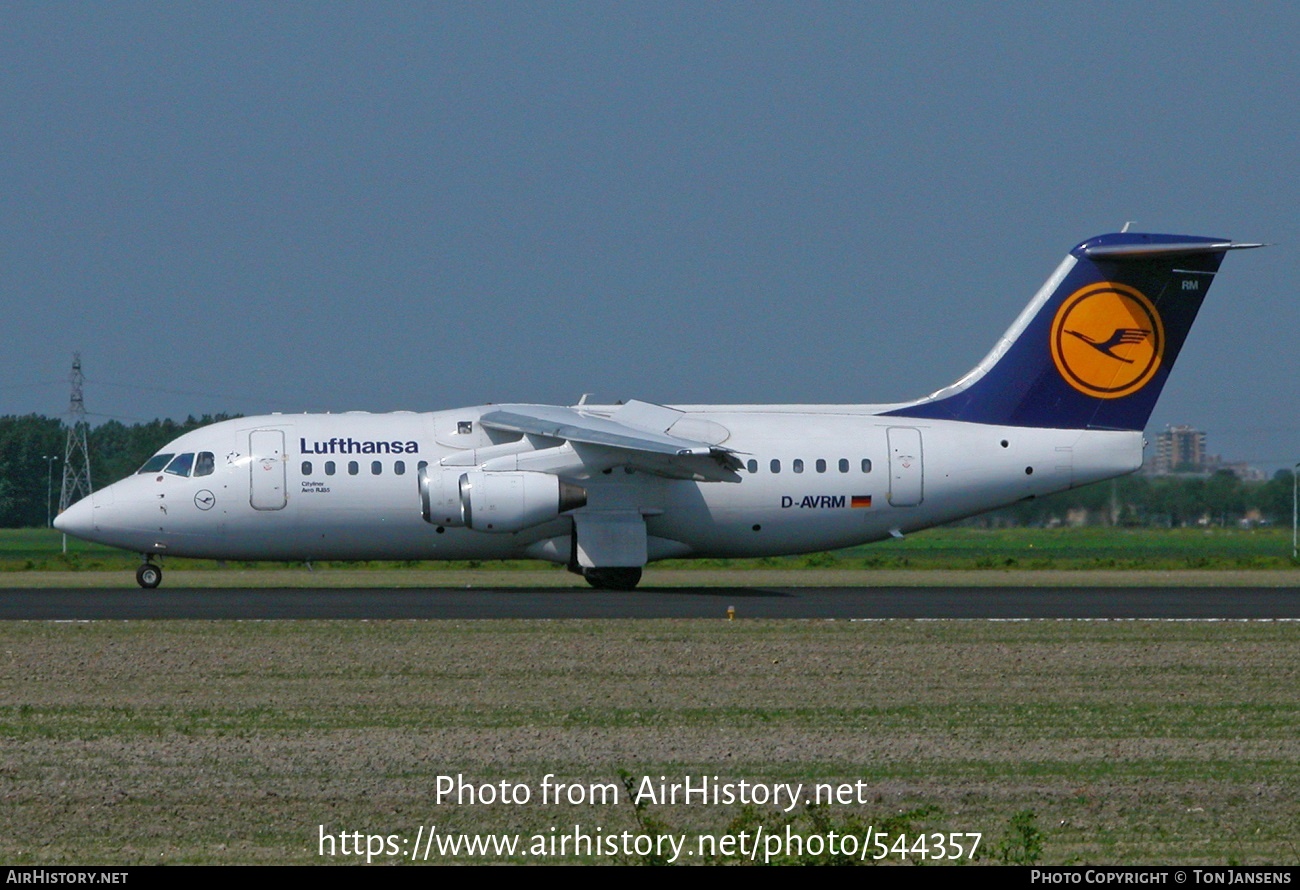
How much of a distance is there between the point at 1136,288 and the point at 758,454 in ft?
26.4

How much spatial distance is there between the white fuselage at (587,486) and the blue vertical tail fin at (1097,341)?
1.47 ft

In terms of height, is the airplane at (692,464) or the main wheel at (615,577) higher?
the airplane at (692,464)

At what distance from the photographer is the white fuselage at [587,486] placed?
3011 centimetres

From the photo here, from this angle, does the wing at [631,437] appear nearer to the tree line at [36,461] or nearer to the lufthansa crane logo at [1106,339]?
the lufthansa crane logo at [1106,339]

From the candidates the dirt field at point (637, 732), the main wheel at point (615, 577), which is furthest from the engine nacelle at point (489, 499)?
the dirt field at point (637, 732)

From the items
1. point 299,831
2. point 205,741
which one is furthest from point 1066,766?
point 205,741

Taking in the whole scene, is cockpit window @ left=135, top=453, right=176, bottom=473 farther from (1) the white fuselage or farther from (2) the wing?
(2) the wing

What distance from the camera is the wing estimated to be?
28.8 metres

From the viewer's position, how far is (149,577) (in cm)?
3059

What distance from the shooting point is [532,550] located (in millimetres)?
30625

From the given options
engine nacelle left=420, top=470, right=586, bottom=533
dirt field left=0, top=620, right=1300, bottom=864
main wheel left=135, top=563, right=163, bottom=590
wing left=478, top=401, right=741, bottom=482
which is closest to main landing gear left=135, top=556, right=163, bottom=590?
main wheel left=135, top=563, right=163, bottom=590

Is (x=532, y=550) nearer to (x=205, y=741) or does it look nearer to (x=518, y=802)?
(x=205, y=741)

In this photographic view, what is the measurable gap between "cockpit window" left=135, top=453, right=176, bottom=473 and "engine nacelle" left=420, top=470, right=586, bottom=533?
559 cm

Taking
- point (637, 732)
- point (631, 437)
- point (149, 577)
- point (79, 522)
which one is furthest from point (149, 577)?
Answer: point (637, 732)
